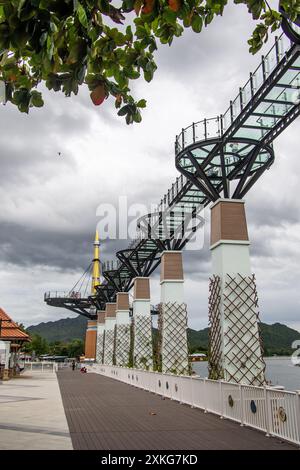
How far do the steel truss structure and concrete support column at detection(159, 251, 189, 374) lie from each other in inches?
48.7

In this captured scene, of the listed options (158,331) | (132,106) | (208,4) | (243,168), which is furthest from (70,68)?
(158,331)

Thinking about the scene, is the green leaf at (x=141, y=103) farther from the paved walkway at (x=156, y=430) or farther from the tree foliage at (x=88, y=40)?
the paved walkway at (x=156, y=430)

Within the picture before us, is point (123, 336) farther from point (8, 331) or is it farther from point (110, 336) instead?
point (8, 331)

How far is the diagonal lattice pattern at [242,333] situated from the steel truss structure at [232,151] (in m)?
3.19

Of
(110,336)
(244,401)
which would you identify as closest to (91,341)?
(110,336)

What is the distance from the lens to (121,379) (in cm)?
3017

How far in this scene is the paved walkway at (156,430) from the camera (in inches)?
326

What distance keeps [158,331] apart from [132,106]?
21269mm

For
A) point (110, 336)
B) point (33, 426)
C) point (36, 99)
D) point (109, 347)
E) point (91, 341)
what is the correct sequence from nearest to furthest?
point (36, 99) → point (33, 426) → point (110, 336) → point (109, 347) → point (91, 341)

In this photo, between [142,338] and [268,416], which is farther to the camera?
[142,338]

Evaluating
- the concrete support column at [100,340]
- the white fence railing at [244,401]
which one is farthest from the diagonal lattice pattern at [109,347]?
the white fence railing at [244,401]

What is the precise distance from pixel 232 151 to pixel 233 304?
17.4 feet

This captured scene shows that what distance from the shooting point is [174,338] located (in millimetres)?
23000
